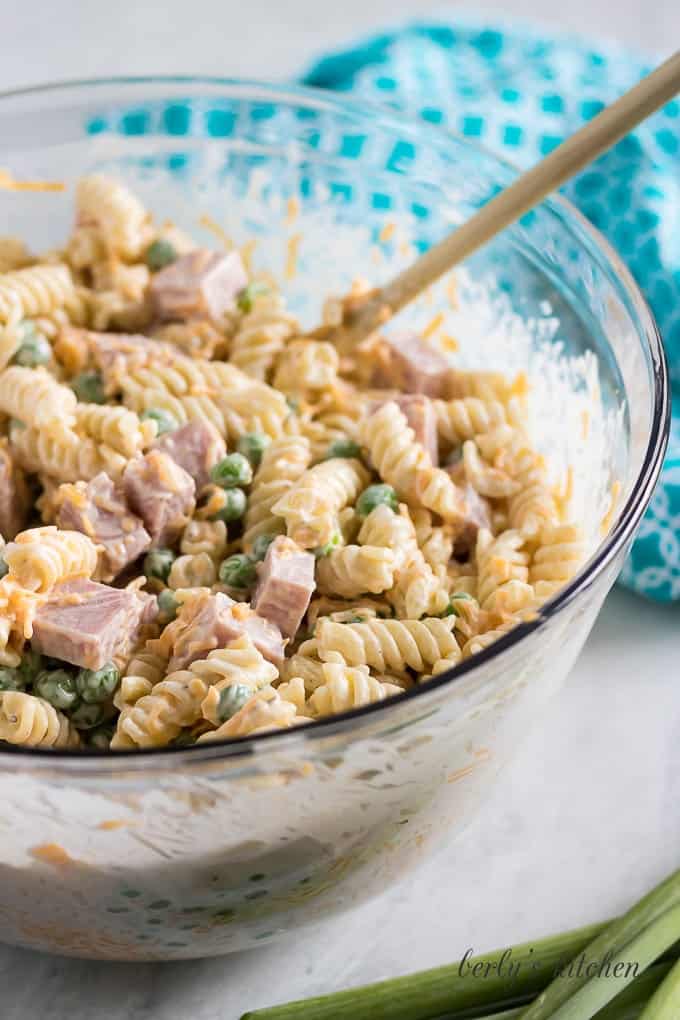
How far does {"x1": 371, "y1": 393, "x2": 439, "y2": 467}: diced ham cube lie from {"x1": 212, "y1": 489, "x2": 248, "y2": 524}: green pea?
361 mm

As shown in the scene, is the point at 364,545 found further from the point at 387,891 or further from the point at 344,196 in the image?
the point at 344,196

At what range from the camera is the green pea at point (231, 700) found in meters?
1.85

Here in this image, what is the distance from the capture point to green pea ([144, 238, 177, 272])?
2.82m

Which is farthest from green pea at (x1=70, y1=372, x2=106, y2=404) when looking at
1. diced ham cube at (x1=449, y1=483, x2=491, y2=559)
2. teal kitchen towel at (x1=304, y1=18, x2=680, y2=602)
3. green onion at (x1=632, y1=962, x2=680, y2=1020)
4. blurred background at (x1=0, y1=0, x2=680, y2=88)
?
blurred background at (x1=0, y1=0, x2=680, y2=88)

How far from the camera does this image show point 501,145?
3.44 meters

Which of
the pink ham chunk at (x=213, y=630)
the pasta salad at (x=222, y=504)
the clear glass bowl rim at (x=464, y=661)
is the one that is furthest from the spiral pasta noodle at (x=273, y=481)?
the clear glass bowl rim at (x=464, y=661)

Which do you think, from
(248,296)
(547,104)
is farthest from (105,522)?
(547,104)

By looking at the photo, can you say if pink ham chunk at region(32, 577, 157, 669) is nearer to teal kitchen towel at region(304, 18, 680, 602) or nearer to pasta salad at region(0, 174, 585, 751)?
pasta salad at region(0, 174, 585, 751)

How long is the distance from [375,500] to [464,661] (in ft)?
2.08

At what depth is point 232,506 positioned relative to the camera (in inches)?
90.5

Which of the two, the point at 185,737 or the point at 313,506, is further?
the point at 313,506

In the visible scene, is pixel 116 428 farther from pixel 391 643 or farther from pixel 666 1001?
pixel 666 1001

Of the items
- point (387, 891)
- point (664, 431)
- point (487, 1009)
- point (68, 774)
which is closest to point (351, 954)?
point (387, 891)

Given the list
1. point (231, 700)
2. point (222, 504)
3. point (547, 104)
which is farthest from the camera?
point (547, 104)
